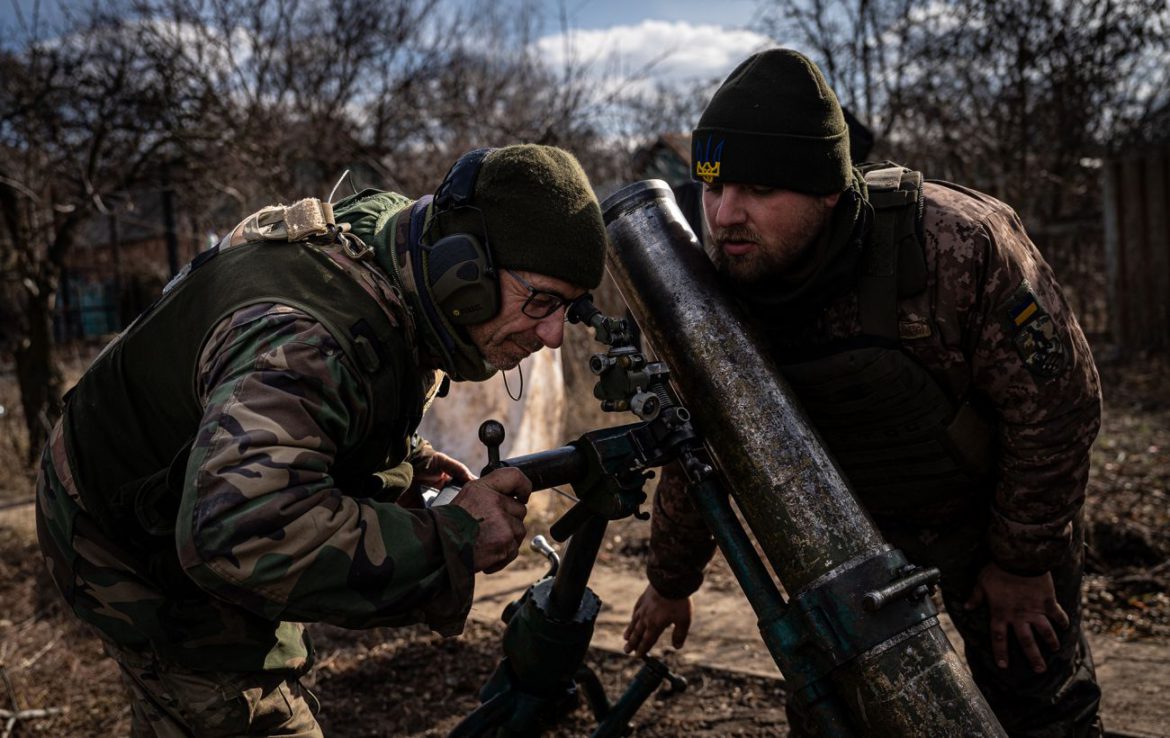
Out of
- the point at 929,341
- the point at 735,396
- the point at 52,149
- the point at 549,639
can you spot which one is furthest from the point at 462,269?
the point at 52,149

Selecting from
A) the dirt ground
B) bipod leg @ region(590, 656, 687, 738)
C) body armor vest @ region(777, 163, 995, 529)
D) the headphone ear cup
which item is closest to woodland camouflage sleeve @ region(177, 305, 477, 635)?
the headphone ear cup

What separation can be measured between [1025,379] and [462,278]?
1475 millimetres

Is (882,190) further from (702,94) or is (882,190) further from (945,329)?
(702,94)

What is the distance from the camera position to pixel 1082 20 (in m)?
11.0

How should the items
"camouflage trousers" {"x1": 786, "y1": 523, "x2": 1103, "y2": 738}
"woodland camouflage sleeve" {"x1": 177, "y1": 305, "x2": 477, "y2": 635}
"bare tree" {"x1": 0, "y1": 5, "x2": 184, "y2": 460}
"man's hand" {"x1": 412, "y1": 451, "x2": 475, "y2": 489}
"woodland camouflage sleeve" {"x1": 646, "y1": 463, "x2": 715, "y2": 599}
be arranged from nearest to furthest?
1. "woodland camouflage sleeve" {"x1": 177, "y1": 305, "x2": 477, "y2": 635}
2. "camouflage trousers" {"x1": 786, "y1": 523, "x2": 1103, "y2": 738}
3. "man's hand" {"x1": 412, "y1": 451, "x2": 475, "y2": 489}
4. "woodland camouflage sleeve" {"x1": 646, "y1": 463, "x2": 715, "y2": 599}
5. "bare tree" {"x1": 0, "y1": 5, "x2": 184, "y2": 460}

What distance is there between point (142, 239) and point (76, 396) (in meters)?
18.5

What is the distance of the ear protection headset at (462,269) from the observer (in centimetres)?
207

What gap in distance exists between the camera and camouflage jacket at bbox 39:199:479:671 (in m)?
1.68

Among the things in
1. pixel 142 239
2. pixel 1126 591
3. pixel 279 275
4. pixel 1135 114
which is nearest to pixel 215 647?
pixel 279 275

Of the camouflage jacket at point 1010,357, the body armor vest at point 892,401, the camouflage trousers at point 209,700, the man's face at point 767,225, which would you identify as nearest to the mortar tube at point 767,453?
the man's face at point 767,225

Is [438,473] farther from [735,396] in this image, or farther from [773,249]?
[773,249]

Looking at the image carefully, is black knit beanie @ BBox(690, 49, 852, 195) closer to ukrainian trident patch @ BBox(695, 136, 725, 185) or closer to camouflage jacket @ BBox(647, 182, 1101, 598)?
ukrainian trident patch @ BBox(695, 136, 725, 185)

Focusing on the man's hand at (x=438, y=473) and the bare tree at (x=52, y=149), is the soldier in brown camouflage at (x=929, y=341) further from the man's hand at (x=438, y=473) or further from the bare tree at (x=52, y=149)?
the bare tree at (x=52, y=149)

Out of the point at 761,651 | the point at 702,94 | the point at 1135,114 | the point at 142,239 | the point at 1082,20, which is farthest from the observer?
the point at 142,239
